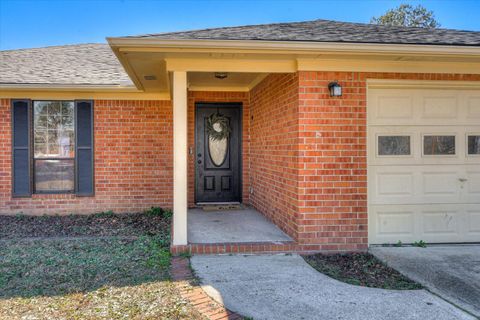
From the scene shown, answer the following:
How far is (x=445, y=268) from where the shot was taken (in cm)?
475

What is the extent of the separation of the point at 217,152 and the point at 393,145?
439 centimetres

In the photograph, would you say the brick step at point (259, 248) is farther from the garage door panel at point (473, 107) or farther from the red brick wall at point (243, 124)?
the red brick wall at point (243, 124)

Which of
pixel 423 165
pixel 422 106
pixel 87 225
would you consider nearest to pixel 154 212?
pixel 87 225

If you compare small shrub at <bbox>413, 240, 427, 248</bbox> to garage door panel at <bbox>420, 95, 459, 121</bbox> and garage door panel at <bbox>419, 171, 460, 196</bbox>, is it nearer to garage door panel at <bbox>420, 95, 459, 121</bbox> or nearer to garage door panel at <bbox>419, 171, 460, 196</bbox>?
garage door panel at <bbox>419, 171, 460, 196</bbox>

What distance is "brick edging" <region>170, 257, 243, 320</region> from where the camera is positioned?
3.48m

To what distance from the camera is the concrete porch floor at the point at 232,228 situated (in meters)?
5.84

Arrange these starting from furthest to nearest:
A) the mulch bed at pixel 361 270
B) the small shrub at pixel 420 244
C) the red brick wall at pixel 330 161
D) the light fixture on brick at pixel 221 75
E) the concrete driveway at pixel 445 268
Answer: the light fixture on brick at pixel 221 75, the small shrub at pixel 420 244, the red brick wall at pixel 330 161, the mulch bed at pixel 361 270, the concrete driveway at pixel 445 268

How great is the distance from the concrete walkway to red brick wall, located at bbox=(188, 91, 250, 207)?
14.0 feet

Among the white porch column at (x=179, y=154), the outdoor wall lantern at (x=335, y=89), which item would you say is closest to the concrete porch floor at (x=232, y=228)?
the white porch column at (x=179, y=154)

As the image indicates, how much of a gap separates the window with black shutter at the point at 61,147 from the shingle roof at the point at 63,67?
0.60 metres

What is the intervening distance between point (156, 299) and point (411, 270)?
2.98m

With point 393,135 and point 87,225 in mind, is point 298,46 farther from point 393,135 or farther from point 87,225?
point 87,225

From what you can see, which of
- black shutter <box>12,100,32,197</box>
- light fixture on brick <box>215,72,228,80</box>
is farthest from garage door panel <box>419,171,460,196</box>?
black shutter <box>12,100,32,197</box>

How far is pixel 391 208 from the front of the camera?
19.1 feet
